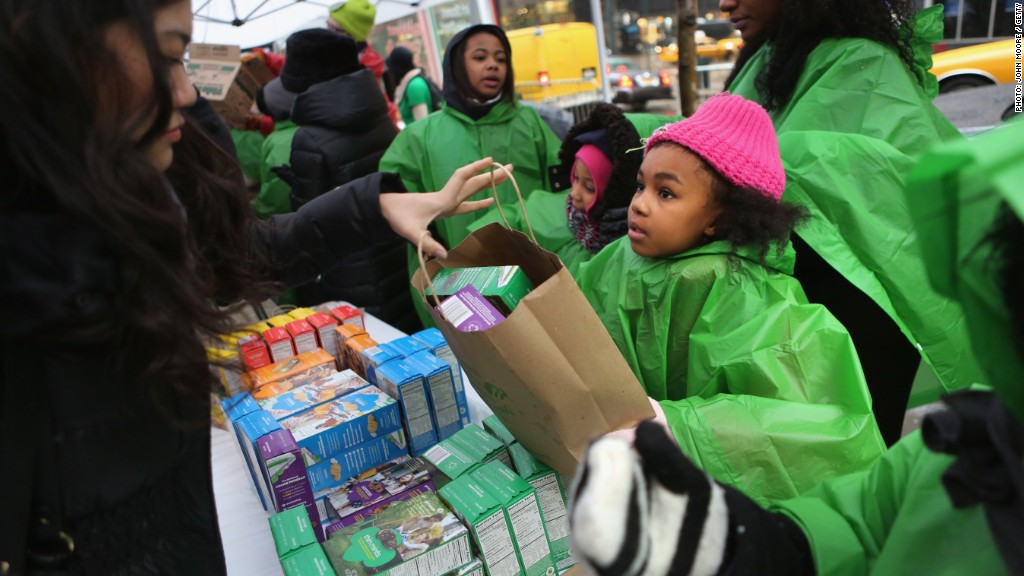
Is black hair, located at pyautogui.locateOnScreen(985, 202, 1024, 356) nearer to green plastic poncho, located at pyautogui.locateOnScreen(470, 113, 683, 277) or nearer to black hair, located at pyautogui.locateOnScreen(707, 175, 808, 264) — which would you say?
black hair, located at pyautogui.locateOnScreen(707, 175, 808, 264)

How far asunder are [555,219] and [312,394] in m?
1.49

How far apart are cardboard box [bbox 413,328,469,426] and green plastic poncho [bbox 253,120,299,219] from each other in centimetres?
233

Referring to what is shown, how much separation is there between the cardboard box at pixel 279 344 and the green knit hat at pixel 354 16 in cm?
316

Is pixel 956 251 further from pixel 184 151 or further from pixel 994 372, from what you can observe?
pixel 184 151

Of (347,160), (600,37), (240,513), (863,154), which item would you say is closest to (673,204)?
(863,154)

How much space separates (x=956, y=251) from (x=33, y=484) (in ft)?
3.61

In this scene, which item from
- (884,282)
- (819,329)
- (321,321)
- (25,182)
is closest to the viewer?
(25,182)

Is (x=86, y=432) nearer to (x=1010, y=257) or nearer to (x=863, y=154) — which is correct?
(x=1010, y=257)

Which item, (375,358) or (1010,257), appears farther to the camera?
(375,358)

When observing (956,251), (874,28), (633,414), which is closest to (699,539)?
(956,251)

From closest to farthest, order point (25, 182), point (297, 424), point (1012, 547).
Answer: point (1012, 547), point (25, 182), point (297, 424)

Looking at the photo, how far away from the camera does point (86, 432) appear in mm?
849

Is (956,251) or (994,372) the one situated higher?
(956,251)

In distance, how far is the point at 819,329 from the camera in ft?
4.82
